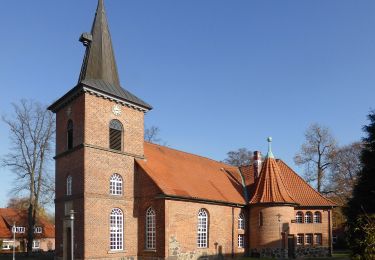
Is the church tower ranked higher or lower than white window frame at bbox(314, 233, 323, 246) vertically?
higher

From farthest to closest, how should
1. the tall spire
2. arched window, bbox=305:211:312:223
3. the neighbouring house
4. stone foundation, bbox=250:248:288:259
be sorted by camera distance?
1. the neighbouring house
2. arched window, bbox=305:211:312:223
3. stone foundation, bbox=250:248:288:259
4. the tall spire

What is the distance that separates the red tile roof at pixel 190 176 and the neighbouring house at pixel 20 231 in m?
26.2

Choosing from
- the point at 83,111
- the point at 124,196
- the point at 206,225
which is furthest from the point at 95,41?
the point at 206,225

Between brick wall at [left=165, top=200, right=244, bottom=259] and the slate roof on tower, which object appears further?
the slate roof on tower

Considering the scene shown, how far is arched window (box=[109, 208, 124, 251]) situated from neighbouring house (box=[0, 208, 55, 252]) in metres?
27.9

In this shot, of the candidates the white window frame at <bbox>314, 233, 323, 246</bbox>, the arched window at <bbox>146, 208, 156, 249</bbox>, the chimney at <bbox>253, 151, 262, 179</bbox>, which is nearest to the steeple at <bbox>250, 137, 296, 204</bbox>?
the chimney at <bbox>253, 151, 262, 179</bbox>

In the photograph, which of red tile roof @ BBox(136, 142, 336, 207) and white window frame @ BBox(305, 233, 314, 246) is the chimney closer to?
red tile roof @ BBox(136, 142, 336, 207)

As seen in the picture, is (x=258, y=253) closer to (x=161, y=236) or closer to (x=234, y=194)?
(x=234, y=194)

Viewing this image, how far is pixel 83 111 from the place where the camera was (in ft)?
80.9

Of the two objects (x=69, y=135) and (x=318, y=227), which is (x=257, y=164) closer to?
(x=318, y=227)

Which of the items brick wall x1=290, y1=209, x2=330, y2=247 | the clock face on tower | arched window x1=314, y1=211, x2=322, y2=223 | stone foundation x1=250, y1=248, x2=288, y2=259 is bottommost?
stone foundation x1=250, y1=248, x2=288, y2=259

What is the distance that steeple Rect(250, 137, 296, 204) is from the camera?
3200 centimetres

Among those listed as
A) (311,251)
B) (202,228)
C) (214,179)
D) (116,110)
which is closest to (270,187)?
(214,179)

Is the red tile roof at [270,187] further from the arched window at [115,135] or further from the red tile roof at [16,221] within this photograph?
the red tile roof at [16,221]
